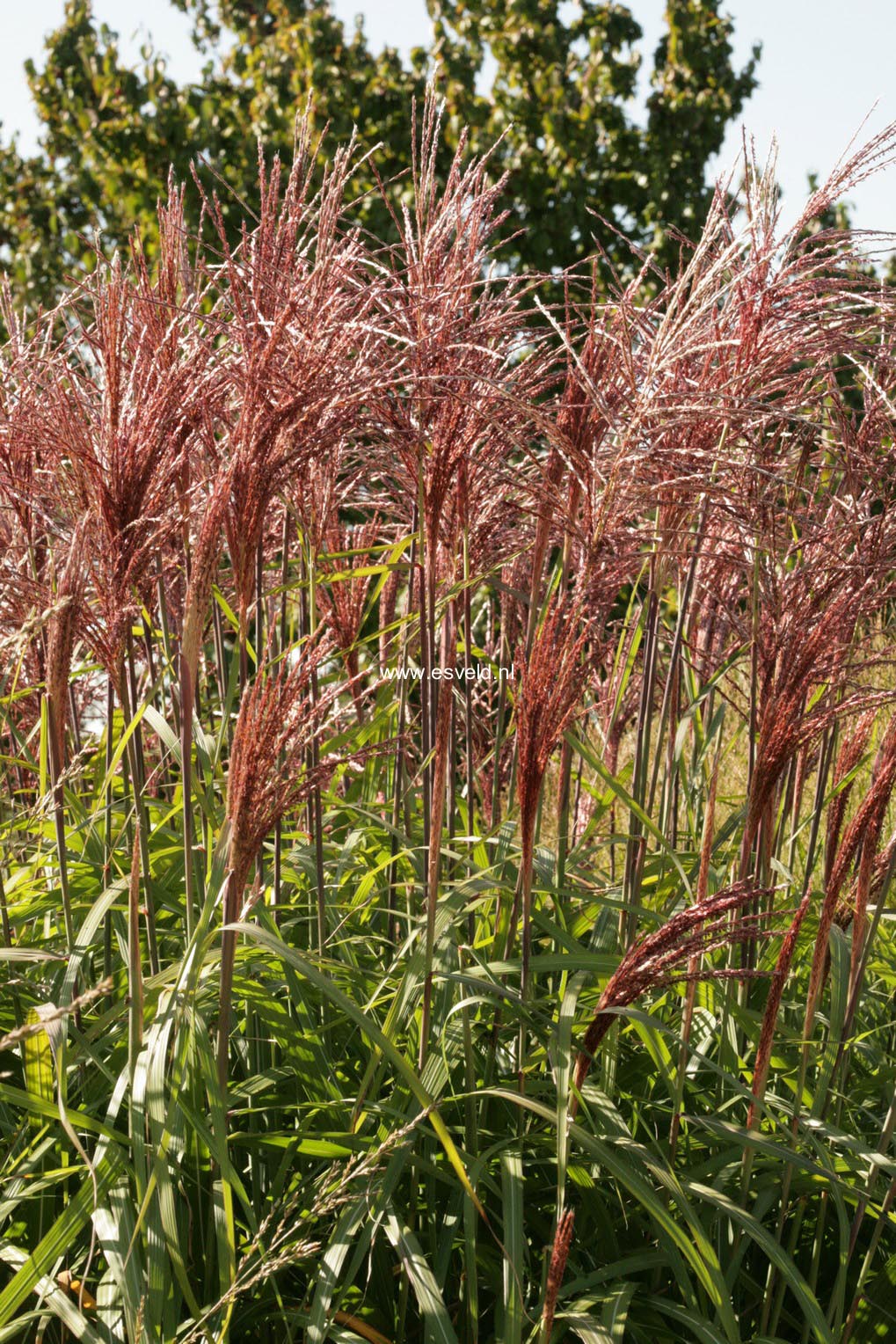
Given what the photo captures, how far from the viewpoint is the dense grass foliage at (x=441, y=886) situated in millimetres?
1680

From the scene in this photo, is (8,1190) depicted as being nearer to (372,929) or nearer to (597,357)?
(372,929)

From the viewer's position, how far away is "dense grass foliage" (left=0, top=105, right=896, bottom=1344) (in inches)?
66.1

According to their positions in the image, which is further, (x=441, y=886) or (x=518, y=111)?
(x=518, y=111)

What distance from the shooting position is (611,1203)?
6.82ft

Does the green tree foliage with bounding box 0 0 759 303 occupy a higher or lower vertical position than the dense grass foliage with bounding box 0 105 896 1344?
higher

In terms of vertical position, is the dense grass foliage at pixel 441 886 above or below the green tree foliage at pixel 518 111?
below

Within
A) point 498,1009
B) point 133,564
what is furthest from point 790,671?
point 133,564

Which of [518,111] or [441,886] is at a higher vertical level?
[518,111]

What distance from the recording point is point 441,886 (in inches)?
92.1

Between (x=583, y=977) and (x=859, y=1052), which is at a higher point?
(x=583, y=977)

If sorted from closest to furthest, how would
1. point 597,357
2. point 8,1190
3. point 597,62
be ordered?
point 8,1190, point 597,357, point 597,62

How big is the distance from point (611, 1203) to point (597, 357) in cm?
152

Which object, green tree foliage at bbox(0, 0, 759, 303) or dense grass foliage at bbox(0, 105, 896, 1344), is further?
green tree foliage at bbox(0, 0, 759, 303)

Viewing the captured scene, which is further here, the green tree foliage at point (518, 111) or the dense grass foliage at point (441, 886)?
the green tree foliage at point (518, 111)
